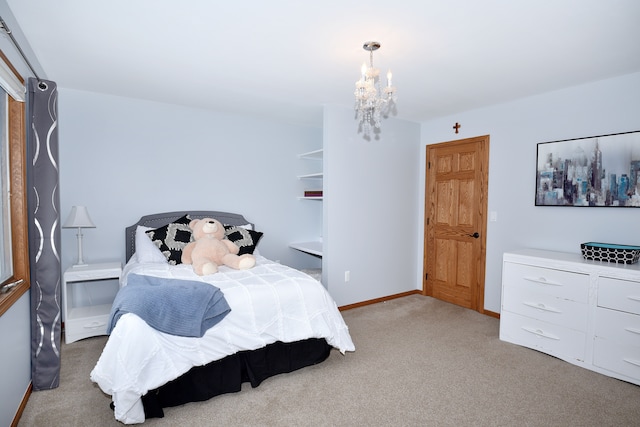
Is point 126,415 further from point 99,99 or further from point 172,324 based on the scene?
point 99,99

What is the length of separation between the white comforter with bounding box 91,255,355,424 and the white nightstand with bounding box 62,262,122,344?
0.27 m

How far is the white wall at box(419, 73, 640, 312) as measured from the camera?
9.37ft

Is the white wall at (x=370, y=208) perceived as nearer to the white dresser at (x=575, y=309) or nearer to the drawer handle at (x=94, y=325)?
the white dresser at (x=575, y=309)

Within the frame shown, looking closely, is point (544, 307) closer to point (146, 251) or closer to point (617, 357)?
point (617, 357)

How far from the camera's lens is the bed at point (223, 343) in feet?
6.18

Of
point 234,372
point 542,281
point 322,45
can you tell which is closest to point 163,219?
point 234,372

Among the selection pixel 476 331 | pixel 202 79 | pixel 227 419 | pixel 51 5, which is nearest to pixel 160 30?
pixel 51 5

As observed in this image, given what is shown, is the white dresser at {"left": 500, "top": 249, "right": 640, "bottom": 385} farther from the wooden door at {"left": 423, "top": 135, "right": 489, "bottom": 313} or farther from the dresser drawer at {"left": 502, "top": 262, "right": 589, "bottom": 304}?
the wooden door at {"left": 423, "top": 135, "right": 489, "bottom": 313}

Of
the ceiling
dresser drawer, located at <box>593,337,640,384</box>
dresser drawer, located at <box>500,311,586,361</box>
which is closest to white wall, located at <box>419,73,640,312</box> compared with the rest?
the ceiling

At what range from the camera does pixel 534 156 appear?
11.2 ft

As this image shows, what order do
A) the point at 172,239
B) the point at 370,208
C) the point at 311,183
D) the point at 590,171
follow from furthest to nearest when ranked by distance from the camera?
1. the point at 311,183
2. the point at 370,208
3. the point at 172,239
4. the point at 590,171

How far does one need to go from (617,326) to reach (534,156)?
67.4 inches

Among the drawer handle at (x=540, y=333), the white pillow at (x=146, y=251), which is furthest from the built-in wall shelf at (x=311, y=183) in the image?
the drawer handle at (x=540, y=333)

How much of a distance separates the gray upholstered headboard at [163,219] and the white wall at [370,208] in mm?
1206
